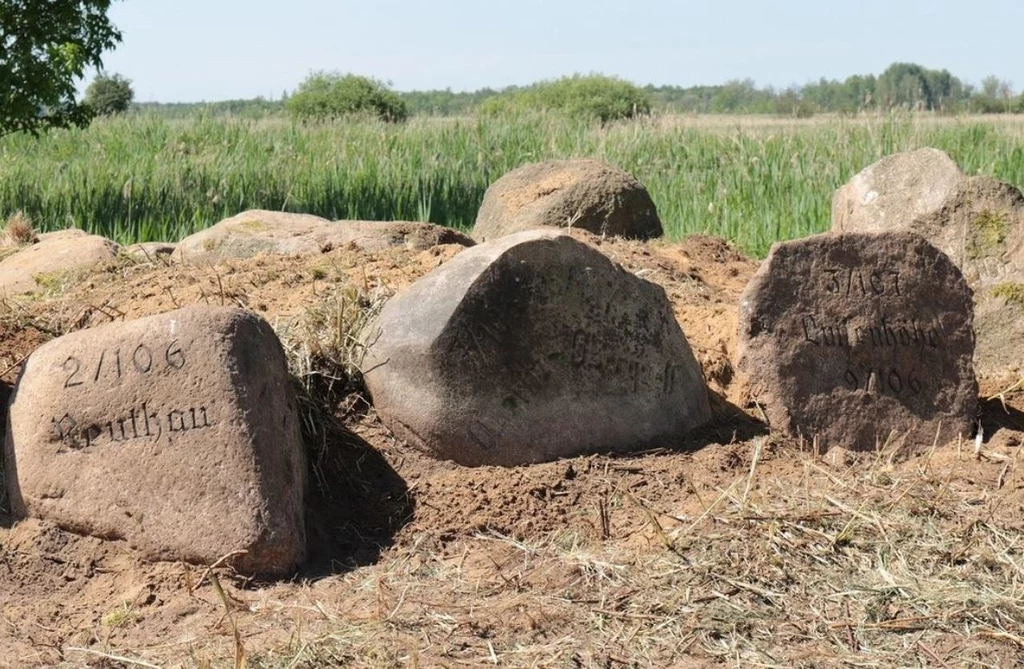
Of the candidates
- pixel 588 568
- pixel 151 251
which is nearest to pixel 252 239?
pixel 151 251

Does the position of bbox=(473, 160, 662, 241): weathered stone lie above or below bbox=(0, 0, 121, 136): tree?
below

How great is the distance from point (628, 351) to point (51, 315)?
97.8 inches

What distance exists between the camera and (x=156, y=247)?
6926mm

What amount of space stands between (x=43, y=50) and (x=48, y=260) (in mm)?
5497

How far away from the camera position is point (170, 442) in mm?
4324

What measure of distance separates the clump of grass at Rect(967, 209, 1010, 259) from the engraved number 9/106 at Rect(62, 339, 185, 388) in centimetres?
370

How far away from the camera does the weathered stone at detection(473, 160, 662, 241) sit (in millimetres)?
7414

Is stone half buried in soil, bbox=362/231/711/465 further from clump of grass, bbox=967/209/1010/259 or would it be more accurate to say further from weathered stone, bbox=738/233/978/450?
clump of grass, bbox=967/209/1010/259

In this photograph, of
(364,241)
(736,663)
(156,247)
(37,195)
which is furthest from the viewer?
(37,195)

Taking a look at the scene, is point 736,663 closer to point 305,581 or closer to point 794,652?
point 794,652

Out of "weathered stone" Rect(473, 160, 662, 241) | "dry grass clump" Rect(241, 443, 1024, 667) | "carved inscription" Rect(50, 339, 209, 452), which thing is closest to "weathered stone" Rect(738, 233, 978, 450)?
"dry grass clump" Rect(241, 443, 1024, 667)

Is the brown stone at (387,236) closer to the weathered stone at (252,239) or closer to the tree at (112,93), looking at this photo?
the weathered stone at (252,239)

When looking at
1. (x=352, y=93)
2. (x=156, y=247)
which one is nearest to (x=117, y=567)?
(x=156, y=247)

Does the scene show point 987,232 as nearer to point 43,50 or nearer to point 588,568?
point 588,568
